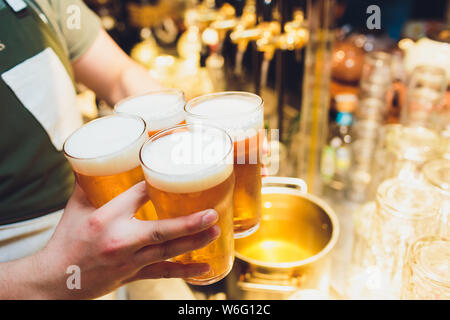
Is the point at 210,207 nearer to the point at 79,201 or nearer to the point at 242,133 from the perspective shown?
the point at 242,133

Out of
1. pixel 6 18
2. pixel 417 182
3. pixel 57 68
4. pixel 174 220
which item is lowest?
pixel 417 182

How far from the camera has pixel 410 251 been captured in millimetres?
923

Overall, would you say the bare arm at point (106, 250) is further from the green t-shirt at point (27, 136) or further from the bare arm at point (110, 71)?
the bare arm at point (110, 71)

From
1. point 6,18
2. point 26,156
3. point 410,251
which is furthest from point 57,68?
point 410,251

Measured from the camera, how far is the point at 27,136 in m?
1.24

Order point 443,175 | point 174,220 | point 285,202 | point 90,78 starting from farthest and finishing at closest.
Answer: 1. point 90,78
2. point 285,202
3. point 443,175
4. point 174,220

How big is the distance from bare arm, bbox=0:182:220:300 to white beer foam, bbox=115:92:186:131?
0.88 ft

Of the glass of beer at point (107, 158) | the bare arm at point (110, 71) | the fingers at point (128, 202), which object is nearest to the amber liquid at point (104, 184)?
the glass of beer at point (107, 158)

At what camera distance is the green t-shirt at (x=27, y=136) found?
3.90ft

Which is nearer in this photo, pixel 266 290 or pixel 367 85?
pixel 266 290

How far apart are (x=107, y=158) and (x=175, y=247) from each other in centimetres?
25
